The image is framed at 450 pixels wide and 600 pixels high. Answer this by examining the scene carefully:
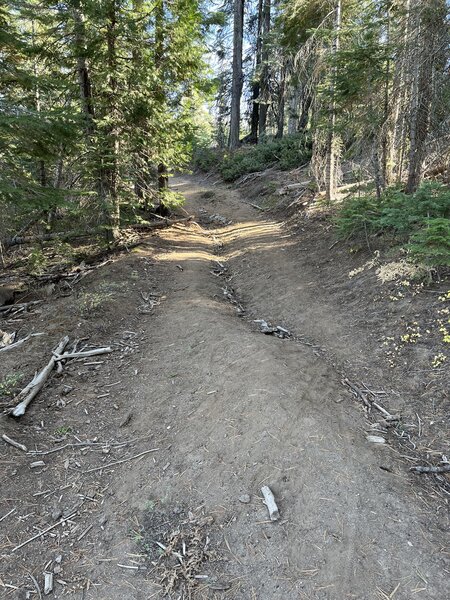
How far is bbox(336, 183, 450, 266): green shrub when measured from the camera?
5608 millimetres

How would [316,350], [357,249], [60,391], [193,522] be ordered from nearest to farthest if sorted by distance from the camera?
[193,522], [60,391], [316,350], [357,249]

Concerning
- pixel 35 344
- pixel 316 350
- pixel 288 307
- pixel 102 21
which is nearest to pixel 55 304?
pixel 35 344

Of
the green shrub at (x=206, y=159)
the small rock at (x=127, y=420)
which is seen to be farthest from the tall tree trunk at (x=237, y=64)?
the small rock at (x=127, y=420)

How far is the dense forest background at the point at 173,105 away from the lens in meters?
7.17

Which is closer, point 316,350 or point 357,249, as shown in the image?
point 316,350

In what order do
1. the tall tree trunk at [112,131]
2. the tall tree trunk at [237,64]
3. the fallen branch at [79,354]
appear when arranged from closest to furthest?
the fallen branch at [79,354] < the tall tree trunk at [112,131] < the tall tree trunk at [237,64]

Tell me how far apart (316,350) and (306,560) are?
3.35 meters

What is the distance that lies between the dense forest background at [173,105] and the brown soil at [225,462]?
2.37m

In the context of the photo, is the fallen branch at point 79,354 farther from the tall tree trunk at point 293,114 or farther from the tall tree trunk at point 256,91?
the tall tree trunk at point 256,91

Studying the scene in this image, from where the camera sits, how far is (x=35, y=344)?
20.2ft

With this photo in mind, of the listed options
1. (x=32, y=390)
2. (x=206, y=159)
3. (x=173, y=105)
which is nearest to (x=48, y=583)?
(x=32, y=390)

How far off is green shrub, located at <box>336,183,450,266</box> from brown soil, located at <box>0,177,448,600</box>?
0.77 m

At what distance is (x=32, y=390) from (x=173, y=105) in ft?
34.5

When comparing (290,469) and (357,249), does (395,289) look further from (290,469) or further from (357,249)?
(290,469)
